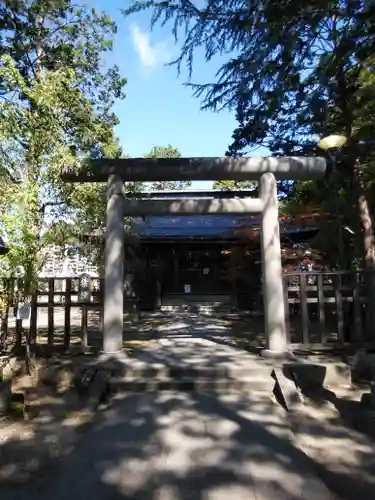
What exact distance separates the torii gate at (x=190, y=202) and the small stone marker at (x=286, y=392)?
3.50 ft

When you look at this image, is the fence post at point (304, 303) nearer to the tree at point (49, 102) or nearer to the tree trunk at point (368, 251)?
the tree trunk at point (368, 251)

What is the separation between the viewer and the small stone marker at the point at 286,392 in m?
4.89

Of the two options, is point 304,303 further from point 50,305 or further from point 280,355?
point 50,305

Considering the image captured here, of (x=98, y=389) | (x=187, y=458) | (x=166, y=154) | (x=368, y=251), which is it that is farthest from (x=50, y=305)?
(x=166, y=154)

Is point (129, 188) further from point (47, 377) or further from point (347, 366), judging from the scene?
point (347, 366)

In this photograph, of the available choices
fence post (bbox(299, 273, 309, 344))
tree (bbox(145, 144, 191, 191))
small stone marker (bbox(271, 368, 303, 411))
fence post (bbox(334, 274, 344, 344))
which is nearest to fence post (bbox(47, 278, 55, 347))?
small stone marker (bbox(271, 368, 303, 411))

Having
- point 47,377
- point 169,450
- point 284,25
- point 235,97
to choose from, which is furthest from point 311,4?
point 47,377

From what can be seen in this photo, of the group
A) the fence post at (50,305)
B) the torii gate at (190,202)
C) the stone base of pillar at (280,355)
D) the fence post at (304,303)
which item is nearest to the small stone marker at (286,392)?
the stone base of pillar at (280,355)

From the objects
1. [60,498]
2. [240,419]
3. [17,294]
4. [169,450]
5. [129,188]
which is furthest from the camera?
[129,188]

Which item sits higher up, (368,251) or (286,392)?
(368,251)

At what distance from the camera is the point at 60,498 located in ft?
9.62

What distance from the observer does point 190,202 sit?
712 cm

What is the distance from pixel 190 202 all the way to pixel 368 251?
13.4 ft

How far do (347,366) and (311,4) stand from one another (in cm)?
507
